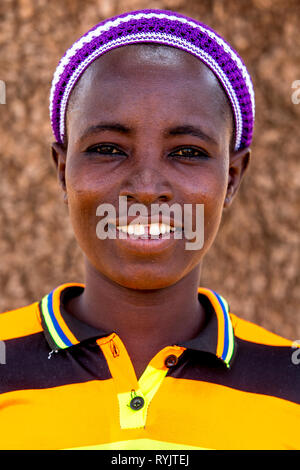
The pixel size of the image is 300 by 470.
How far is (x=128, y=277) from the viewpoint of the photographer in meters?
1.60

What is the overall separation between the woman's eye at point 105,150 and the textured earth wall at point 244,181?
3.35 ft

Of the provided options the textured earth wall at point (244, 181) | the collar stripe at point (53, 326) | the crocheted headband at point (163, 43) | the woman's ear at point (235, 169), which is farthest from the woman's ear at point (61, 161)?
the textured earth wall at point (244, 181)

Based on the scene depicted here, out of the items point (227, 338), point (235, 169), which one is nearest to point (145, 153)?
point (235, 169)

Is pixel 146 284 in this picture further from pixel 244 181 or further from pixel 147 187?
pixel 244 181

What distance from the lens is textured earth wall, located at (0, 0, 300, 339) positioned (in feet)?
8.59

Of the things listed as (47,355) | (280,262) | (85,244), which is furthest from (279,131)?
(47,355)

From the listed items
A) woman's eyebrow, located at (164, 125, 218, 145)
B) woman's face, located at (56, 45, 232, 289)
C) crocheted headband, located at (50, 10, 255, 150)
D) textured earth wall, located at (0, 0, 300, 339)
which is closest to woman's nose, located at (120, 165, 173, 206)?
woman's face, located at (56, 45, 232, 289)

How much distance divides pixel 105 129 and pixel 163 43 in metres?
0.27

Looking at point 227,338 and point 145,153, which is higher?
point 145,153

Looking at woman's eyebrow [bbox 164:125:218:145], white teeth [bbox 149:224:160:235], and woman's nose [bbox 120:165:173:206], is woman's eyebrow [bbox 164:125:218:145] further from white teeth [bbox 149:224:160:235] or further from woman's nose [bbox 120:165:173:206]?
white teeth [bbox 149:224:160:235]

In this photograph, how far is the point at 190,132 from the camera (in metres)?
1.63

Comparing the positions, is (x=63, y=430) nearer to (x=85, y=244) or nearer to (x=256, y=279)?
(x=85, y=244)

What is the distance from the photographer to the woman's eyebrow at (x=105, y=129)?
5.27 ft

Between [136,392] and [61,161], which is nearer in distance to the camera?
[136,392]
